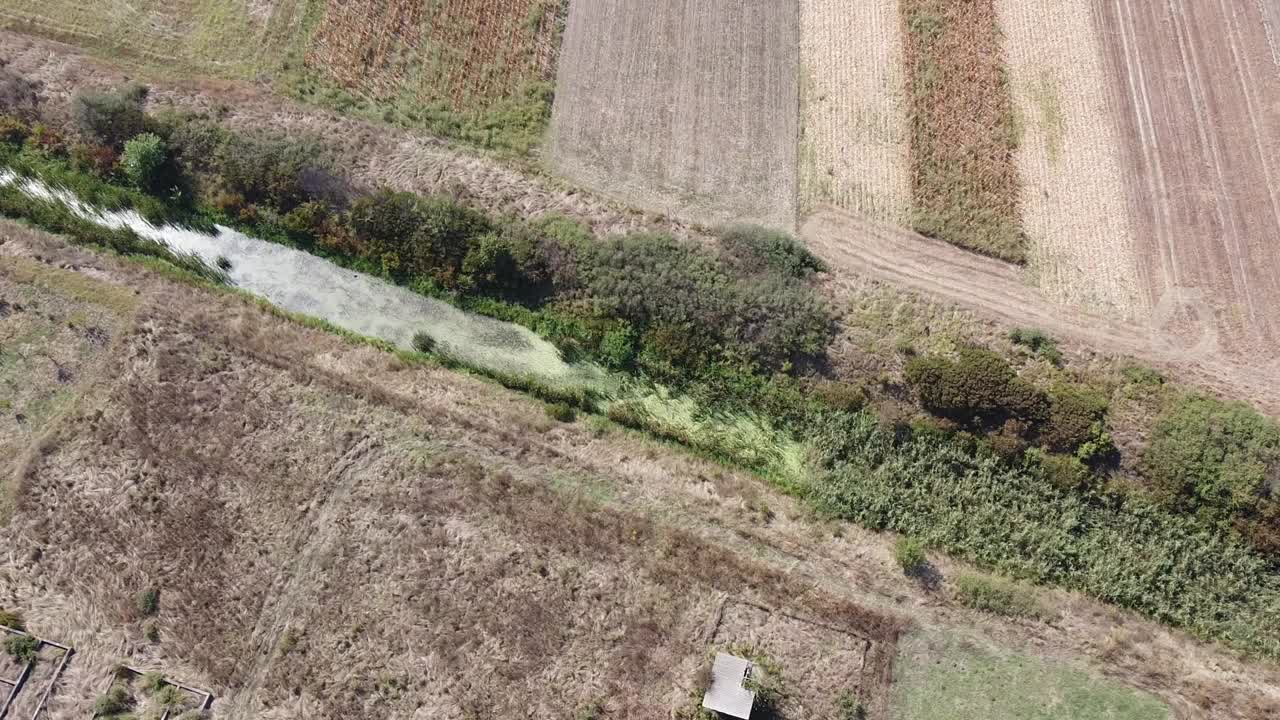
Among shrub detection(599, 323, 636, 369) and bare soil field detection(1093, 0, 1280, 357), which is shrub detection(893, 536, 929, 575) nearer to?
shrub detection(599, 323, 636, 369)

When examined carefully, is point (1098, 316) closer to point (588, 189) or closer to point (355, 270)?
point (588, 189)

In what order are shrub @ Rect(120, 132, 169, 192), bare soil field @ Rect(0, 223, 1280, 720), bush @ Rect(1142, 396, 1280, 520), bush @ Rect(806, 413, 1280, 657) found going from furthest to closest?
shrub @ Rect(120, 132, 169, 192)
bush @ Rect(1142, 396, 1280, 520)
bush @ Rect(806, 413, 1280, 657)
bare soil field @ Rect(0, 223, 1280, 720)

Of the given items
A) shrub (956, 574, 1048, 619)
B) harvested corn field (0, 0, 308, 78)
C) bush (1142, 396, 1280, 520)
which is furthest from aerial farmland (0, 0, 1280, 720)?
shrub (956, 574, 1048, 619)

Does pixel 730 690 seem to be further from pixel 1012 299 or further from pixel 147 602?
pixel 147 602

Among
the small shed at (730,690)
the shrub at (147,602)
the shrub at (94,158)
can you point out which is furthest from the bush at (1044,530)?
the shrub at (94,158)

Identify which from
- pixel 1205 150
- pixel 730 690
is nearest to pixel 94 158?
pixel 730 690
